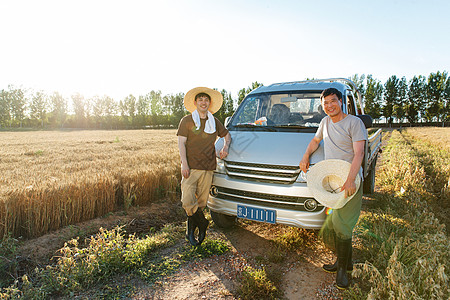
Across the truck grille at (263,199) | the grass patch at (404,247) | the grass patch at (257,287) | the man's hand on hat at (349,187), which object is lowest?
the grass patch at (257,287)

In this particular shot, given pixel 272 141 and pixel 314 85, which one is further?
pixel 314 85

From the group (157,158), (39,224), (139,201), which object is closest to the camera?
(39,224)

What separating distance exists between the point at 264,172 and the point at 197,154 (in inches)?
36.6

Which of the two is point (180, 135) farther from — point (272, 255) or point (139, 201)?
point (139, 201)

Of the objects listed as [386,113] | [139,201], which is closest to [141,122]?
[386,113]

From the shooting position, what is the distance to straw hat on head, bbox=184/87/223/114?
393cm

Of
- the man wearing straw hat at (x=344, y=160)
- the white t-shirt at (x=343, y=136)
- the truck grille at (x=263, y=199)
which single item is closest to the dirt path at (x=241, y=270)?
the man wearing straw hat at (x=344, y=160)

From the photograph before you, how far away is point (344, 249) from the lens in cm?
306

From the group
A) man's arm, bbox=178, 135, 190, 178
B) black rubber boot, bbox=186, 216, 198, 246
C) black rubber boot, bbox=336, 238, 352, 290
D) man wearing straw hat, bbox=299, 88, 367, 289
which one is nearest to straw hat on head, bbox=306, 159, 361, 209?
man wearing straw hat, bbox=299, 88, 367, 289

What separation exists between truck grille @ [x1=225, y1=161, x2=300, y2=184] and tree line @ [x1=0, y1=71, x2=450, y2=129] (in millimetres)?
53424

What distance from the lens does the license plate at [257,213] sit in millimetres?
3465

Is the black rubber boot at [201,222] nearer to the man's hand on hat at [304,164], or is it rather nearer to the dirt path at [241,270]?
the dirt path at [241,270]

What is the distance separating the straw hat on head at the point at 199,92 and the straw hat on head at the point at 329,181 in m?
1.79

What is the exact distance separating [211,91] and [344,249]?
2.62 m
